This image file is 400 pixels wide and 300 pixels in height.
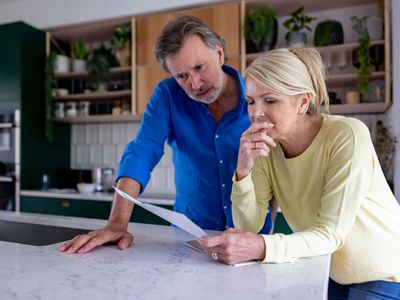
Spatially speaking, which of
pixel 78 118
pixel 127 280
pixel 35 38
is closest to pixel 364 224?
pixel 127 280

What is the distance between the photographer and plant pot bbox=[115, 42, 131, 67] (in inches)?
142

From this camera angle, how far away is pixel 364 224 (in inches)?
36.4

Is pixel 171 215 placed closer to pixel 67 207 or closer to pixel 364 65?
pixel 364 65

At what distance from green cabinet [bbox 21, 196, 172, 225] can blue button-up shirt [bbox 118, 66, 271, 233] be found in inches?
64.9

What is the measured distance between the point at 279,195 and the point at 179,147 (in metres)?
0.55

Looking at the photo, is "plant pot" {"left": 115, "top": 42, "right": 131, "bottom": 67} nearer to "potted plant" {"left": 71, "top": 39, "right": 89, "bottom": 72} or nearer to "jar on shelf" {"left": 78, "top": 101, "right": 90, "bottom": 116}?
"potted plant" {"left": 71, "top": 39, "right": 89, "bottom": 72}

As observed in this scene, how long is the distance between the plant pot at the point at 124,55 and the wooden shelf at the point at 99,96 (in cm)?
29

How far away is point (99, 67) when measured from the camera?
12.0 feet

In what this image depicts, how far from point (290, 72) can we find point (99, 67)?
305 centimetres

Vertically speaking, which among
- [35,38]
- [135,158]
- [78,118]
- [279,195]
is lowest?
[279,195]

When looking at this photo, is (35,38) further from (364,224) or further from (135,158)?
(364,224)

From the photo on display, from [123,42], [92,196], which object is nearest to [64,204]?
[92,196]

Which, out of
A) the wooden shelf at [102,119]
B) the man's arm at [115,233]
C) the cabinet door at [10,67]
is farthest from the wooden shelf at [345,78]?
the cabinet door at [10,67]

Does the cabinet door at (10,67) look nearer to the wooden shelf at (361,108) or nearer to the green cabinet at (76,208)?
the green cabinet at (76,208)
